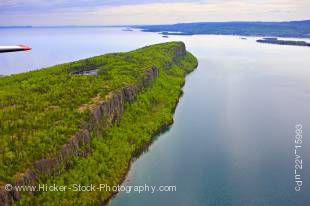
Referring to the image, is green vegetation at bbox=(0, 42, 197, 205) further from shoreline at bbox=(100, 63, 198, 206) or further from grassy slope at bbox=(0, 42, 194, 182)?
shoreline at bbox=(100, 63, 198, 206)

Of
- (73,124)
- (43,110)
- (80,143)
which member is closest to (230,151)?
(80,143)

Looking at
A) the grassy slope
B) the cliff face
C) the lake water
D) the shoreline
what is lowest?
the shoreline

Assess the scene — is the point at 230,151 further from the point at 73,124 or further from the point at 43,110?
the point at 43,110

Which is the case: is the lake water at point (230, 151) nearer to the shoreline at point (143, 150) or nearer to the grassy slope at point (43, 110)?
the shoreline at point (143, 150)

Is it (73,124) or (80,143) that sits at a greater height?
(73,124)

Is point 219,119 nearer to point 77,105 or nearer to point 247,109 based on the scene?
point 247,109

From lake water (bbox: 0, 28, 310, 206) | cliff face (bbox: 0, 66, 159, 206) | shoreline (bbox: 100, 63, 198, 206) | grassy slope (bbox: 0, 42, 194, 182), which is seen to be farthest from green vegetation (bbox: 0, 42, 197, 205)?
lake water (bbox: 0, 28, 310, 206)

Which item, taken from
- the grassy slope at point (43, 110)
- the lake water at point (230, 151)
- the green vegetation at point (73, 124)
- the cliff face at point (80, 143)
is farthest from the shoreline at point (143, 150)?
the grassy slope at point (43, 110)
